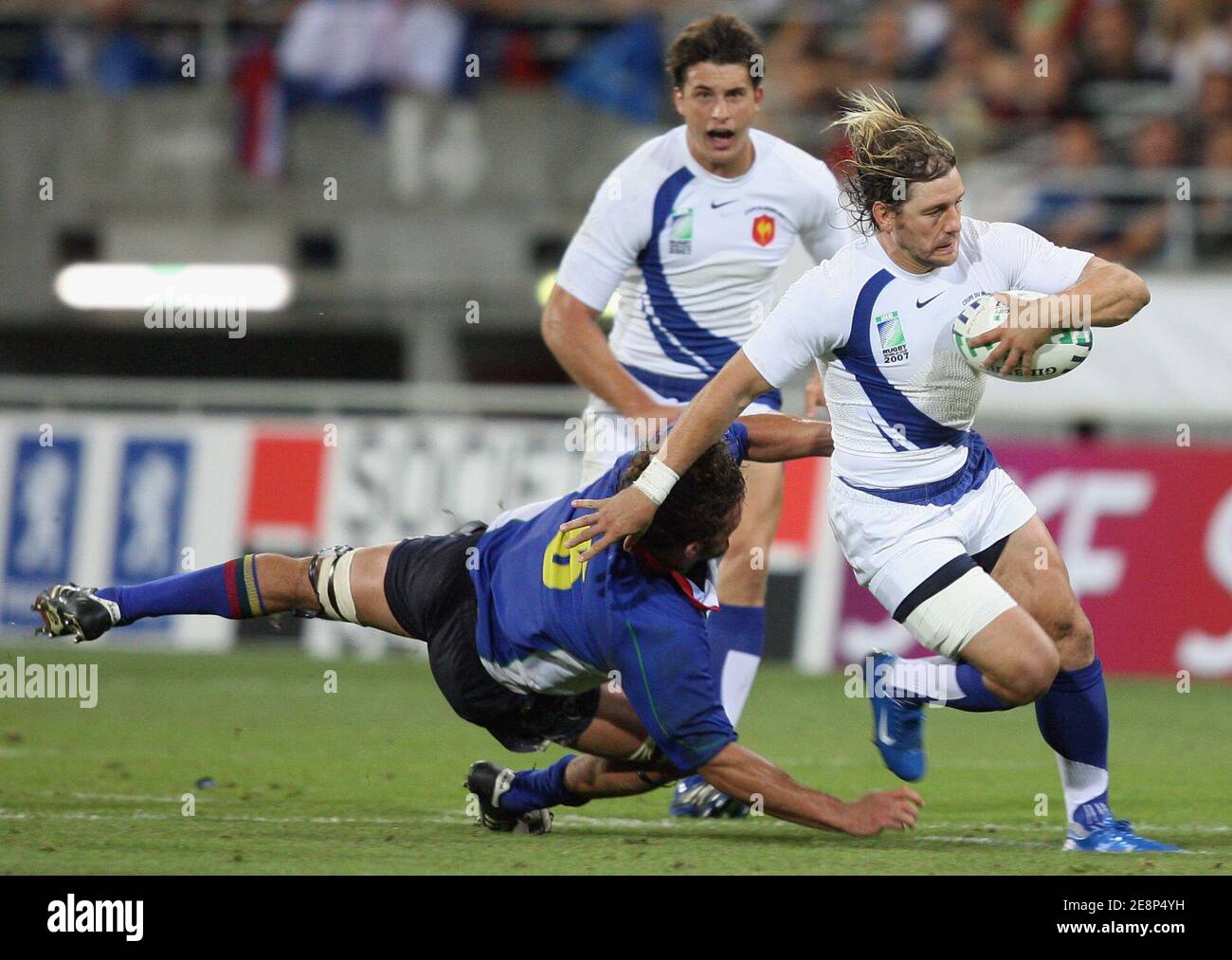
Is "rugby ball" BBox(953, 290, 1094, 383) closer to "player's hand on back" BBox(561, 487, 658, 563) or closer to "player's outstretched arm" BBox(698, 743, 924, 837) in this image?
"player's hand on back" BBox(561, 487, 658, 563)

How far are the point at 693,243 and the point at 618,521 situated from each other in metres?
2.00

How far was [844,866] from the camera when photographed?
5.76 m

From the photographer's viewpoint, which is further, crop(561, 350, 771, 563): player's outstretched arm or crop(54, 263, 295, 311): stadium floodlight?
crop(54, 263, 295, 311): stadium floodlight

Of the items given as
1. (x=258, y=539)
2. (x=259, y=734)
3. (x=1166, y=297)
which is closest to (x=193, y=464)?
(x=258, y=539)

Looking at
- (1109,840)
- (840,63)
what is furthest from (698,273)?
(840,63)

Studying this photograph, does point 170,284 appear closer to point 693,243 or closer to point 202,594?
point 693,243

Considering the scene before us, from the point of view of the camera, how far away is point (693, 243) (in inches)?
289

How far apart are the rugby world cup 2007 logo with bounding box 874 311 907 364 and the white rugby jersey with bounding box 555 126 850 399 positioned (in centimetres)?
148

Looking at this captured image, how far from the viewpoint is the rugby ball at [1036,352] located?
5.67 meters

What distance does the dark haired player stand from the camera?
571 centimetres

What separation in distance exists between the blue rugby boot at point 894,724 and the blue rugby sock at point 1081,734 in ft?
1.30

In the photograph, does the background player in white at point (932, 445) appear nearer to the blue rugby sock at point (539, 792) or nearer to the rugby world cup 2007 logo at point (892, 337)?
the rugby world cup 2007 logo at point (892, 337)
